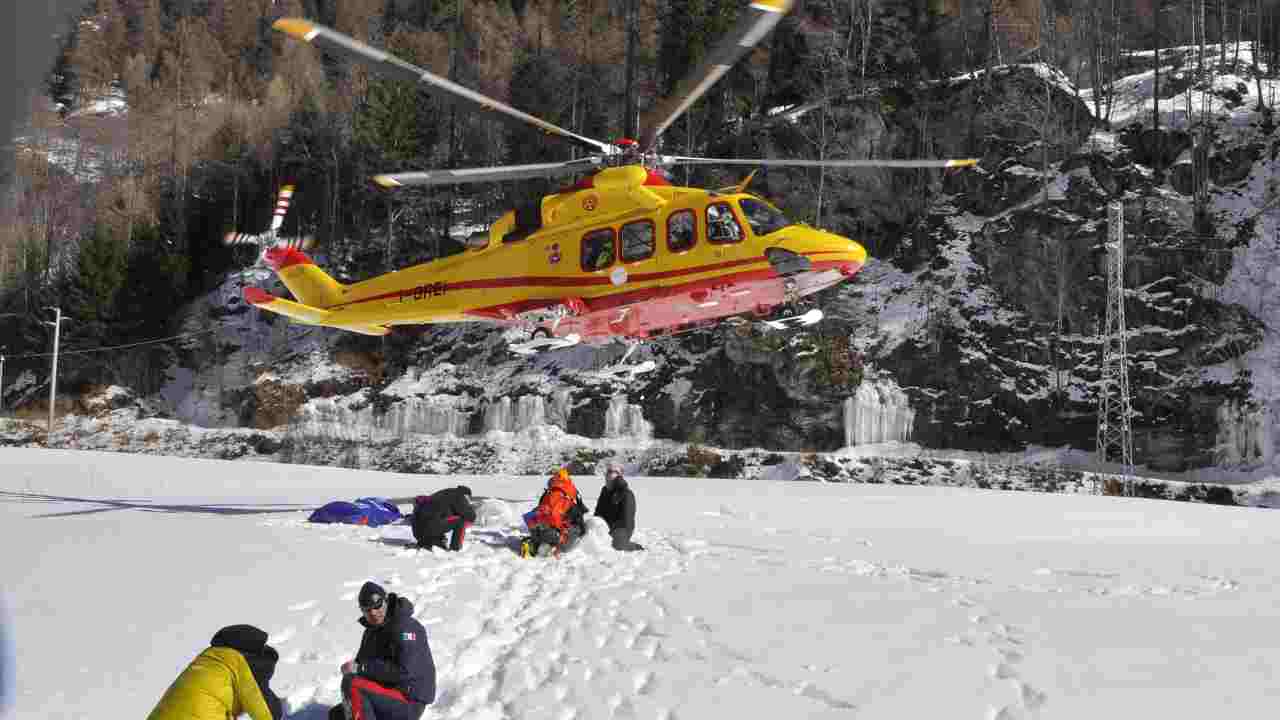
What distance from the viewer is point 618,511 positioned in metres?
Answer: 10.5

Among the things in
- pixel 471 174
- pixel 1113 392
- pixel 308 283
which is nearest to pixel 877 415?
pixel 1113 392

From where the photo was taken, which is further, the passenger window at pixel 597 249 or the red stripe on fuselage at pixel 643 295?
the passenger window at pixel 597 249

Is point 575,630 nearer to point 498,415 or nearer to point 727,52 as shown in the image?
point 727,52

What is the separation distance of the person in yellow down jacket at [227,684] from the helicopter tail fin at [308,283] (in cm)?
930

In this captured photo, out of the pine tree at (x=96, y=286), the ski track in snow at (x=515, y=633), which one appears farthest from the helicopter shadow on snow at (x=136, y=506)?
the pine tree at (x=96, y=286)

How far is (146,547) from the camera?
851cm

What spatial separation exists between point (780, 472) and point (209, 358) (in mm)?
26786

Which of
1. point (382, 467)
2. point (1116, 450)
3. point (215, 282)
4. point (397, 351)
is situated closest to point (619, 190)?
point (1116, 450)

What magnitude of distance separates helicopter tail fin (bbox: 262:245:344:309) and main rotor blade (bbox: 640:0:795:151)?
20.9ft

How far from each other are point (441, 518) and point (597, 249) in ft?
13.3

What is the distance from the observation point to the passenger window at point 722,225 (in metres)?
10.2

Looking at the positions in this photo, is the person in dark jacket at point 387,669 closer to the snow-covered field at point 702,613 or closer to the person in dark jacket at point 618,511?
the snow-covered field at point 702,613

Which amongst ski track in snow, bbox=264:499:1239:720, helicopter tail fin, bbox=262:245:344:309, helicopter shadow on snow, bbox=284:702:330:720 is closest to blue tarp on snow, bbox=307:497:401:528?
ski track in snow, bbox=264:499:1239:720

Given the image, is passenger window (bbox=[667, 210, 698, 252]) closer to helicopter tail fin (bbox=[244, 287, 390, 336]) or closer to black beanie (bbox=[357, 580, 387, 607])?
helicopter tail fin (bbox=[244, 287, 390, 336])
